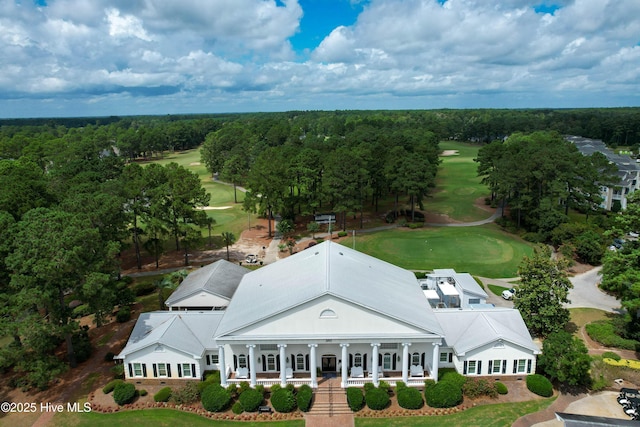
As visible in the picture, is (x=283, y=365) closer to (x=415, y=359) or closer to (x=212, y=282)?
(x=415, y=359)

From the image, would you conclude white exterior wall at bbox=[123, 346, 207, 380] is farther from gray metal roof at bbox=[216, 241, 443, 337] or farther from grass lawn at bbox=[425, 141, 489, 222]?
grass lawn at bbox=[425, 141, 489, 222]

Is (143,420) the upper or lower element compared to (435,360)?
lower

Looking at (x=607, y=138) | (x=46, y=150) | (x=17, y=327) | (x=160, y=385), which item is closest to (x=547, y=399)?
(x=160, y=385)

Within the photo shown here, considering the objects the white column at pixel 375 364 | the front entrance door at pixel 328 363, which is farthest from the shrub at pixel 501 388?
the front entrance door at pixel 328 363

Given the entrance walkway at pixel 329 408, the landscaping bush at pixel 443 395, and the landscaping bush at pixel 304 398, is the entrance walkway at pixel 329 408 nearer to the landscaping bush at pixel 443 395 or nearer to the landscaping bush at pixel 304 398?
the landscaping bush at pixel 304 398

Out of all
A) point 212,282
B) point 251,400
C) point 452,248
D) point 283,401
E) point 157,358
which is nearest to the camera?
point 283,401

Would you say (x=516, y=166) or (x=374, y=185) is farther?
(x=374, y=185)

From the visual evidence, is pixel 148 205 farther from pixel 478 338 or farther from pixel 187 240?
pixel 478 338

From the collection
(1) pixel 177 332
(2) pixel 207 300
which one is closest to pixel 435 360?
(1) pixel 177 332
